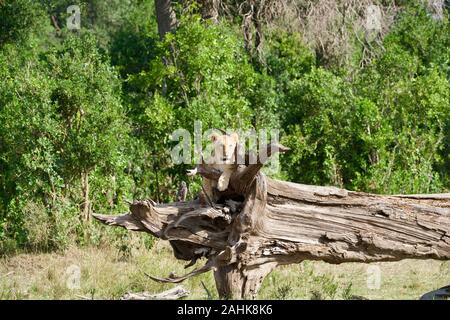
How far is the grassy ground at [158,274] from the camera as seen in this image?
945 cm

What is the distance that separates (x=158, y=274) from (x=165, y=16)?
6.31 metres

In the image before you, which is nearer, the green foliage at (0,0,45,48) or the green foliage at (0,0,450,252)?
the green foliage at (0,0,450,252)

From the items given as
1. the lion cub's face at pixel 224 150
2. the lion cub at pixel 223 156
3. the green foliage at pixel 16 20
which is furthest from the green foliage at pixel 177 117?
the lion cub's face at pixel 224 150

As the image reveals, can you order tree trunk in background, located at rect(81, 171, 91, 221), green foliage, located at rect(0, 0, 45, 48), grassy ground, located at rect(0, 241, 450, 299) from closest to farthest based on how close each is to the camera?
grassy ground, located at rect(0, 241, 450, 299) → tree trunk in background, located at rect(81, 171, 91, 221) → green foliage, located at rect(0, 0, 45, 48)

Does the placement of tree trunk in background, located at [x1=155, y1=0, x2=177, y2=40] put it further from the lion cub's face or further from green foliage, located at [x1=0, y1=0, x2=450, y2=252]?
the lion cub's face

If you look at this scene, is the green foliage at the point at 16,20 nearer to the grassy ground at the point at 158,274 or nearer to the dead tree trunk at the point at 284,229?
the grassy ground at the point at 158,274

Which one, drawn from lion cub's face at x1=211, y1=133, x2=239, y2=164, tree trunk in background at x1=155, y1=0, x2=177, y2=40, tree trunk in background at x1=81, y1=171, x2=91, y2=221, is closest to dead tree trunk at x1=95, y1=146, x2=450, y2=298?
lion cub's face at x1=211, y1=133, x2=239, y2=164

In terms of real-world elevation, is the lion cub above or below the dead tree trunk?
above

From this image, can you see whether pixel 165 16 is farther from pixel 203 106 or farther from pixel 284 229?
pixel 284 229

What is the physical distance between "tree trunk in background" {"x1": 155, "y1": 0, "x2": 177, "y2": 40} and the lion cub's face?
734 centimetres

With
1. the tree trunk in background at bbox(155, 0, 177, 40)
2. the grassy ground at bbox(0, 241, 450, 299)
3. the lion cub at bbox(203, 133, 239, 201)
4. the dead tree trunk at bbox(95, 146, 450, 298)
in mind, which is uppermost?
the tree trunk in background at bbox(155, 0, 177, 40)

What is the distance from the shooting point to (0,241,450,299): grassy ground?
9445 mm

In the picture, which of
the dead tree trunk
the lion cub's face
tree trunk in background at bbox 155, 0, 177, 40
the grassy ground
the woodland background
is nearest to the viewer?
the lion cub's face
